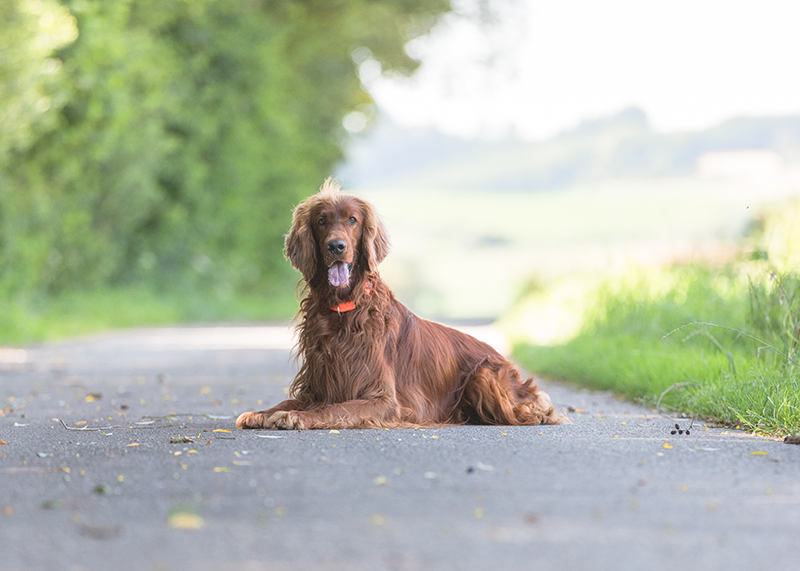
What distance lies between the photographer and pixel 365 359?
5746 millimetres

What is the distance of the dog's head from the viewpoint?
573cm

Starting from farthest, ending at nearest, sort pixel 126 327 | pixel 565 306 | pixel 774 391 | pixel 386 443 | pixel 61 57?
pixel 126 327 → pixel 61 57 → pixel 565 306 → pixel 774 391 → pixel 386 443

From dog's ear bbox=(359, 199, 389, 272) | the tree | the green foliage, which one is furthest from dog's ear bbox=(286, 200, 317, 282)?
the tree

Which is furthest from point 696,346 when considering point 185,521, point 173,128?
point 173,128

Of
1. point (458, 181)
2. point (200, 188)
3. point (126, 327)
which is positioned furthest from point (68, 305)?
point (458, 181)

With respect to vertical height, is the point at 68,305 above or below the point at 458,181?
below

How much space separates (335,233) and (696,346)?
183 inches

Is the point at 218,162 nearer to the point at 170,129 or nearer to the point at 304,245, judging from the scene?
the point at 170,129

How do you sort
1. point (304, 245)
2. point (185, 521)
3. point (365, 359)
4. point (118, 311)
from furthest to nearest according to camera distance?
point (118, 311), point (304, 245), point (365, 359), point (185, 521)

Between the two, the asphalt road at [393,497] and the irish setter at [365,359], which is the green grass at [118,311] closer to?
the asphalt road at [393,497]

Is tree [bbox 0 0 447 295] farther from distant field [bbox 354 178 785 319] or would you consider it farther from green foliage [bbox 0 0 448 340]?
distant field [bbox 354 178 785 319]

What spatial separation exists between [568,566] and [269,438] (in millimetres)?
2515

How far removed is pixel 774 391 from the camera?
5934 mm

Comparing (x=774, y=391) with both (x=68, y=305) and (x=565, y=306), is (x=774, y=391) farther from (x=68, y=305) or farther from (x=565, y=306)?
(x=68, y=305)
